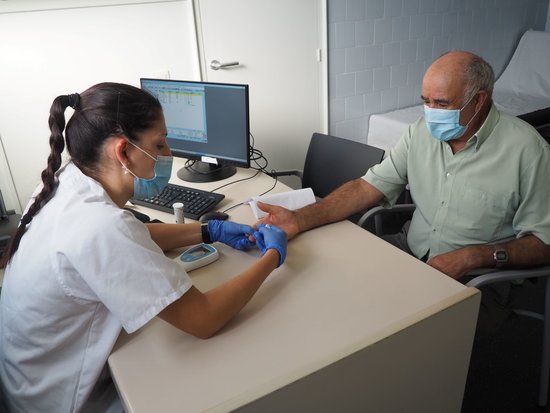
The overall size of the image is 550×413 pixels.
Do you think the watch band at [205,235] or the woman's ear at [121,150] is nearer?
the woman's ear at [121,150]

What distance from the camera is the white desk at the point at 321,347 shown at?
3.07 feet

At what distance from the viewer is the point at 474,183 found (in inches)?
62.6

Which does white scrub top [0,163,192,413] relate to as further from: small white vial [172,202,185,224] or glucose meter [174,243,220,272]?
small white vial [172,202,185,224]

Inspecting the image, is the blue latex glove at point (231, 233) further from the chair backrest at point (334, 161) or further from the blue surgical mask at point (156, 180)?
the chair backrest at point (334, 161)

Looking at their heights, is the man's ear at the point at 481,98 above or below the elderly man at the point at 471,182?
above

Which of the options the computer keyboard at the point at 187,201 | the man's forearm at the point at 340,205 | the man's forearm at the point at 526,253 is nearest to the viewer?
the man's forearm at the point at 526,253

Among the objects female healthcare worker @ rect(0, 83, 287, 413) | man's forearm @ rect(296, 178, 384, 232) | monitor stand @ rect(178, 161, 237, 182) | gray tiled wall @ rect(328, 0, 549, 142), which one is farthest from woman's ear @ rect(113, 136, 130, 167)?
gray tiled wall @ rect(328, 0, 549, 142)

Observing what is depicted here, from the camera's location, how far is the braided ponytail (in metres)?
1.09

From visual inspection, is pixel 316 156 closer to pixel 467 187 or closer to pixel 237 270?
pixel 467 187

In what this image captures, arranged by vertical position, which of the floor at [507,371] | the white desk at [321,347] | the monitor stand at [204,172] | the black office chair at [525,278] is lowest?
the floor at [507,371]

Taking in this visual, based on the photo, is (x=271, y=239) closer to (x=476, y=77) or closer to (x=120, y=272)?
(x=120, y=272)

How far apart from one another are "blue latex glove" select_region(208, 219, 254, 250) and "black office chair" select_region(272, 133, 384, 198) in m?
0.79

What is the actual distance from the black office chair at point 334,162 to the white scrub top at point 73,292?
123cm

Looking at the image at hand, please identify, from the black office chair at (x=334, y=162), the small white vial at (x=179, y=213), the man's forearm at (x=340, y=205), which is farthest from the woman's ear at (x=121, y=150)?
the black office chair at (x=334, y=162)
